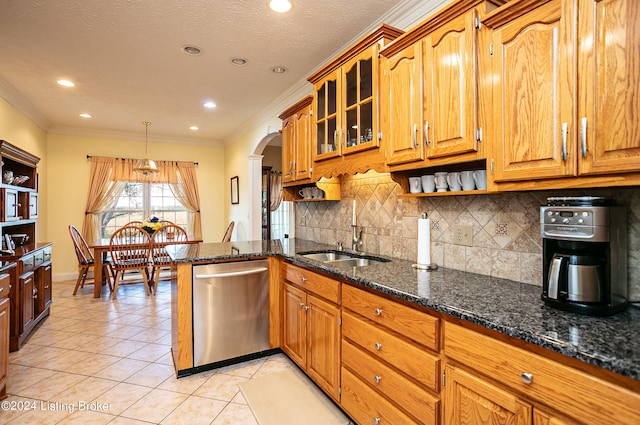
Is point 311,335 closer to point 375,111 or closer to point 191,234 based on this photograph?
point 375,111

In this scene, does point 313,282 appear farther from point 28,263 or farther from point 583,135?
point 28,263

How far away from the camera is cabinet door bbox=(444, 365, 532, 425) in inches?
42.8

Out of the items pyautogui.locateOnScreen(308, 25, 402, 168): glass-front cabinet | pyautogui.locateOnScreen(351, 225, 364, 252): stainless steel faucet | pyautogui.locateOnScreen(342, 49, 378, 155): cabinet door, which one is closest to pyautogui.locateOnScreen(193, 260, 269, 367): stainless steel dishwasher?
pyautogui.locateOnScreen(351, 225, 364, 252): stainless steel faucet

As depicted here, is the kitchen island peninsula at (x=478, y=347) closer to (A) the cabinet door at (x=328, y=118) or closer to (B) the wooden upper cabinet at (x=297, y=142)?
(A) the cabinet door at (x=328, y=118)

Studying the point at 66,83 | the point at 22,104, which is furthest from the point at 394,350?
the point at 22,104

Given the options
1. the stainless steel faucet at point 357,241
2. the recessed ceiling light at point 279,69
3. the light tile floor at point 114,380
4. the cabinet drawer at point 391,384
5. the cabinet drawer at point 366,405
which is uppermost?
the recessed ceiling light at point 279,69

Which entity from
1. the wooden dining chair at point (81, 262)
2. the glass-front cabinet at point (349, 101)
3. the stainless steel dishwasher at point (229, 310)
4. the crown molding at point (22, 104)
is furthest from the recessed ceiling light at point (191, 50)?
the wooden dining chair at point (81, 262)

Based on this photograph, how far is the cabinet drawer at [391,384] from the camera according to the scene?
1.41 meters

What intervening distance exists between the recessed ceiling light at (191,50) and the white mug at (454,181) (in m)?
2.49

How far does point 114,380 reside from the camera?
254cm

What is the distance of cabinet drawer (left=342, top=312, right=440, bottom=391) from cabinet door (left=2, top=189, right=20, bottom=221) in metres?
3.37

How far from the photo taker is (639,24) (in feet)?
3.47

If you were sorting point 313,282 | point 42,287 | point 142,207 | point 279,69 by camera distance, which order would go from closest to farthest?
point 313,282 → point 279,69 → point 42,287 → point 142,207

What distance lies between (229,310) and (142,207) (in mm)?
4850
